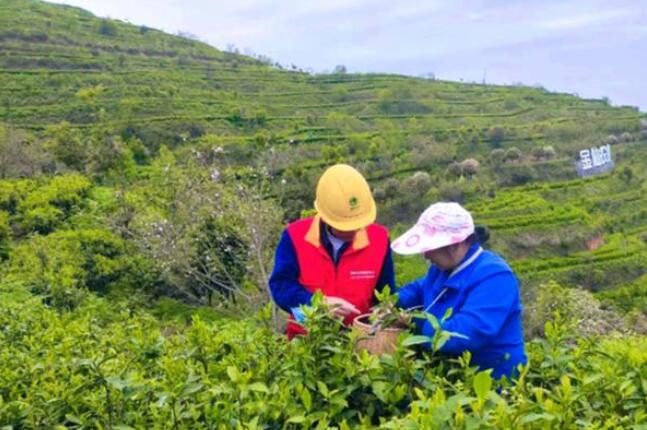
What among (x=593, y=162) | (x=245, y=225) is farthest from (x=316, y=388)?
(x=593, y=162)

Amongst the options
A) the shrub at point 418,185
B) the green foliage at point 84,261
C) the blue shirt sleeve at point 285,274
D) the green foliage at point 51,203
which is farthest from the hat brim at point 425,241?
the shrub at point 418,185

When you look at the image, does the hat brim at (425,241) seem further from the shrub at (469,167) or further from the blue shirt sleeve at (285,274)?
the shrub at (469,167)

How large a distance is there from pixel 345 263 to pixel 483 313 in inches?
28.9

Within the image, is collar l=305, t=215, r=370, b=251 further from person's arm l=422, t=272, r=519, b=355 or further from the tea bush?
the tea bush

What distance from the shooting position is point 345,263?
8.89 ft

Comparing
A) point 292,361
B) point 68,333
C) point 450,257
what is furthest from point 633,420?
point 68,333

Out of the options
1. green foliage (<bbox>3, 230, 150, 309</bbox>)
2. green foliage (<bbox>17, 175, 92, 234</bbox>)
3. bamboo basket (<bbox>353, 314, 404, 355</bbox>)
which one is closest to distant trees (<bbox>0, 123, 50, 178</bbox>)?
green foliage (<bbox>17, 175, 92, 234</bbox>)

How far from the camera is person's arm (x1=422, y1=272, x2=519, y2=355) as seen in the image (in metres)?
2.00

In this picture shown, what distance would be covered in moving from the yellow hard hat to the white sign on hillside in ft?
122

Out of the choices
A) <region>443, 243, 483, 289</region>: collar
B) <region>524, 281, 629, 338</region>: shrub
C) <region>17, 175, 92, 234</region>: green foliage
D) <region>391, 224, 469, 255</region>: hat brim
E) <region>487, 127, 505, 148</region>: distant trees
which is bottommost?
<region>524, 281, 629, 338</region>: shrub

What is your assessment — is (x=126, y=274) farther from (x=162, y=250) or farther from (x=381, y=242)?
(x=381, y=242)

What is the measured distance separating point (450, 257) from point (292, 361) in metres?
0.81

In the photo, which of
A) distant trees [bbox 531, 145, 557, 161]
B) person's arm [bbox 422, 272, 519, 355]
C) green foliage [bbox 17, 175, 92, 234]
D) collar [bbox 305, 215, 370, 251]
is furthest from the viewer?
distant trees [bbox 531, 145, 557, 161]

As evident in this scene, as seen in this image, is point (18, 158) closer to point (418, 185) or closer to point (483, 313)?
point (418, 185)
